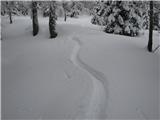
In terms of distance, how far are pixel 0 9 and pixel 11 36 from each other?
386 cm

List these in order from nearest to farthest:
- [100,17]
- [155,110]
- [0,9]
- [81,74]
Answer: [155,110] → [81,74] → [0,9] → [100,17]

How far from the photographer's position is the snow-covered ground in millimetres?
6867

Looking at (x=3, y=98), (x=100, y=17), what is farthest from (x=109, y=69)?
(x=100, y=17)

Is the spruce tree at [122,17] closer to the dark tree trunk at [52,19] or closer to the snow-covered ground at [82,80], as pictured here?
the snow-covered ground at [82,80]

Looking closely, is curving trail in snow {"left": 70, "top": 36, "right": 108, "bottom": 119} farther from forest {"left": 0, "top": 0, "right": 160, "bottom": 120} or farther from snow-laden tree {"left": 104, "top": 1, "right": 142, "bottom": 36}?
snow-laden tree {"left": 104, "top": 1, "right": 142, "bottom": 36}

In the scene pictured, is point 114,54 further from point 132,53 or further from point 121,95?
point 121,95

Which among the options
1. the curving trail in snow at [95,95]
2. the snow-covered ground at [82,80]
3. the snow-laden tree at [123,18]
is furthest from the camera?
the snow-laden tree at [123,18]

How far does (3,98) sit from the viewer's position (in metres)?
8.22

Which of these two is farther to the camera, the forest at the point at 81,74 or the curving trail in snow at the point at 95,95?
the forest at the point at 81,74

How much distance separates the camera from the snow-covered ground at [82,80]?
22.5 feet

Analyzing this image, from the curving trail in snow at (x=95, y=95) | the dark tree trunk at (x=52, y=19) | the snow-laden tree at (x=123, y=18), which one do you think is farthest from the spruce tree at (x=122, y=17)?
the curving trail in snow at (x=95, y=95)

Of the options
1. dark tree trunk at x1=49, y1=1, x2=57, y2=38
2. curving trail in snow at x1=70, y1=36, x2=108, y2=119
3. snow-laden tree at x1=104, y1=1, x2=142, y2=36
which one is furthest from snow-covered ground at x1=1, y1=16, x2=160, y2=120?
snow-laden tree at x1=104, y1=1, x2=142, y2=36

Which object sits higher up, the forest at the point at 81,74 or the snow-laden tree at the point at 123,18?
the snow-laden tree at the point at 123,18

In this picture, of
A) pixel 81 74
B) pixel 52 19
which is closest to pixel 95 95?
pixel 81 74
